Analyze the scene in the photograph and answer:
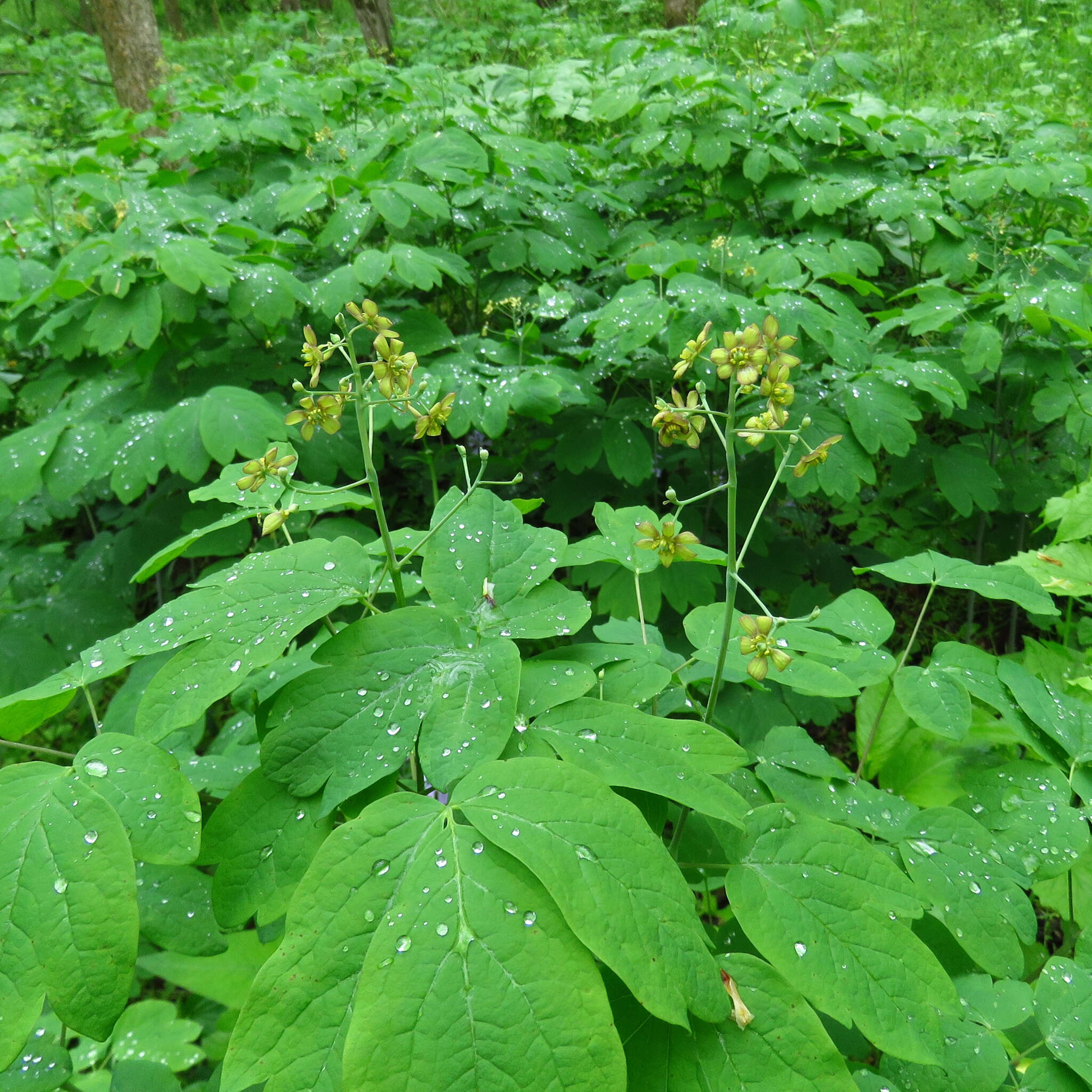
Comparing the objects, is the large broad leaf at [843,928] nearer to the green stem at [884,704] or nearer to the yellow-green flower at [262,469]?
the green stem at [884,704]

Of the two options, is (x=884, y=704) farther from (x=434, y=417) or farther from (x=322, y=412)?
(x=322, y=412)

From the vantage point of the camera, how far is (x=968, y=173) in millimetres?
2869

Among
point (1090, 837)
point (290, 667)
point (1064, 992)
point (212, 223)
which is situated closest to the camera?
point (1064, 992)

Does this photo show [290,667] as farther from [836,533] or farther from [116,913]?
[836,533]

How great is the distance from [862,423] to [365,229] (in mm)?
1781

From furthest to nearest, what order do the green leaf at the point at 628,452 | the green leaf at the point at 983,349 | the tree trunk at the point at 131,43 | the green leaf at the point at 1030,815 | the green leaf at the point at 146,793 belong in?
the tree trunk at the point at 131,43, the green leaf at the point at 628,452, the green leaf at the point at 983,349, the green leaf at the point at 1030,815, the green leaf at the point at 146,793

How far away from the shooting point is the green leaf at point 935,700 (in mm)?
1231

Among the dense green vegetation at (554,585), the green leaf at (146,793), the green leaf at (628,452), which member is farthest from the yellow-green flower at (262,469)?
the green leaf at (628,452)

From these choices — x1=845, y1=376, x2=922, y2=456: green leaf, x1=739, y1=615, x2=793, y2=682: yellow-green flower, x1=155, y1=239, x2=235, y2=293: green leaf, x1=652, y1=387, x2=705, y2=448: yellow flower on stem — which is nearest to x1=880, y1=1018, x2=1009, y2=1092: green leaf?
x1=739, y1=615, x2=793, y2=682: yellow-green flower

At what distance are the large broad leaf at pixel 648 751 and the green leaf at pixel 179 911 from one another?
1.72 ft

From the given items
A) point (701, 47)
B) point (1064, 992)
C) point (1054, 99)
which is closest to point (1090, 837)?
point (1064, 992)

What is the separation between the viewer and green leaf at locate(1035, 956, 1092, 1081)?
0.98m

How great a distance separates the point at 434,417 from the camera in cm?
122

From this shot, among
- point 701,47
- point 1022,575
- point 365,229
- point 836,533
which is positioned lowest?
point 836,533
